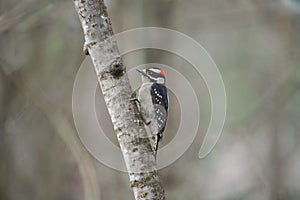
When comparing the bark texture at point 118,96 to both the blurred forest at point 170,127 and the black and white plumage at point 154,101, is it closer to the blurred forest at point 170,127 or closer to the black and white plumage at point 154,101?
the black and white plumage at point 154,101

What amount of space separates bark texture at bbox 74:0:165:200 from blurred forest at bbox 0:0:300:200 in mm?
1938

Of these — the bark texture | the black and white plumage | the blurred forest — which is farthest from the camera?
the blurred forest

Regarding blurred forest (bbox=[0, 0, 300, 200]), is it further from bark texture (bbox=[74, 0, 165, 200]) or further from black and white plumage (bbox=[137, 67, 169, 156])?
bark texture (bbox=[74, 0, 165, 200])

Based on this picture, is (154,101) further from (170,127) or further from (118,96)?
(170,127)

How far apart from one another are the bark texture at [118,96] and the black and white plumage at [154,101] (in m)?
0.31

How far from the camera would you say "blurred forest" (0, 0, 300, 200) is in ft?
11.7

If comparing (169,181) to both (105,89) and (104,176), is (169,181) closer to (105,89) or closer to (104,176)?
(104,176)

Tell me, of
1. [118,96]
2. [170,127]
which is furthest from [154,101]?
[170,127]

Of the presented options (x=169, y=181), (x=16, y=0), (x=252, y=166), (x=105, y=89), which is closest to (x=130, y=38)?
(x=16, y=0)

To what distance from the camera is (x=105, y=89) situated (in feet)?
4.61

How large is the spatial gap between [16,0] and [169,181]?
162 cm

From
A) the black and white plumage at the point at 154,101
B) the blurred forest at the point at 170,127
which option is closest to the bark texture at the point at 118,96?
the black and white plumage at the point at 154,101

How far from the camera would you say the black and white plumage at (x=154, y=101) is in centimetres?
182

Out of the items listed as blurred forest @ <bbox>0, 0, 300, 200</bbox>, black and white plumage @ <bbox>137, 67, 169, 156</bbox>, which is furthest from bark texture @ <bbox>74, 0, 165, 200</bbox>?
blurred forest @ <bbox>0, 0, 300, 200</bbox>
